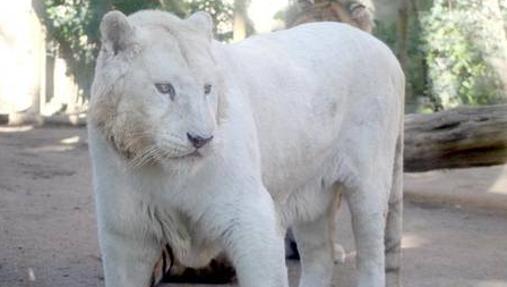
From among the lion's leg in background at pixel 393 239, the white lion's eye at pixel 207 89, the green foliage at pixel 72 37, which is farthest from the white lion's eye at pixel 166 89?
the green foliage at pixel 72 37

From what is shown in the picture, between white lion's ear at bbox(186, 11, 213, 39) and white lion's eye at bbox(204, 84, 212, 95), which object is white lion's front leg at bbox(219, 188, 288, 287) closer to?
white lion's eye at bbox(204, 84, 212, 95)

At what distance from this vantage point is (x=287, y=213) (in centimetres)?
590

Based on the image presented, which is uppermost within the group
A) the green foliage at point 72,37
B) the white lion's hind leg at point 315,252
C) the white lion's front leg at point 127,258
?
the white lion's front leg at point 127,258

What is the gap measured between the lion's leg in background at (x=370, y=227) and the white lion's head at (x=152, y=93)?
1.88 metres

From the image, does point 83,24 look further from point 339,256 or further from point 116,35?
point 116,35

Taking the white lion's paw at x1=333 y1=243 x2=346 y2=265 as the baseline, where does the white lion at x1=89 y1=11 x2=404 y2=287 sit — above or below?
above

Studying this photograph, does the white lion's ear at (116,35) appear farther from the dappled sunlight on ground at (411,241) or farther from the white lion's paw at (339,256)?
the dappled sunlight on ground at (411,241)

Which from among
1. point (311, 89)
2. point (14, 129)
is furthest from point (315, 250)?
point (14, 129)

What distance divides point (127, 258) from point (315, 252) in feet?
6.58

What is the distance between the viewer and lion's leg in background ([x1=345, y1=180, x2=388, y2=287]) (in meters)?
6.23

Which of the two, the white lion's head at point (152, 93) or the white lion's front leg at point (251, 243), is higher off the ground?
the white lion's head at point (152, 93)

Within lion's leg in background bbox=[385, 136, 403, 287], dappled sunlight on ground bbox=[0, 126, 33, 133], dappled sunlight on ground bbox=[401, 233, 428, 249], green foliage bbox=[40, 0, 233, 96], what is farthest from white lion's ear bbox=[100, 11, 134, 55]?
dappled sunlight on ground bbox=[0, 126, 33, 133]

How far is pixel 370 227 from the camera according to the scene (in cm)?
629

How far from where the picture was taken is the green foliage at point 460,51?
657 inches
